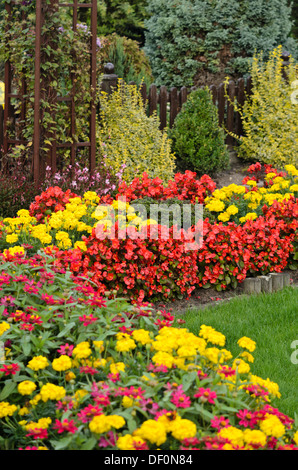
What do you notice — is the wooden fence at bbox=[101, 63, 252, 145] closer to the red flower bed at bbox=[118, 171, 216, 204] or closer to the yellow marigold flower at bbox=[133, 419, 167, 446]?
the red flower bed at bbox=[118, 171, 216, 204]

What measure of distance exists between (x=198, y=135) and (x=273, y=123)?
1.60m

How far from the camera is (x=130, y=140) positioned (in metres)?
7.90

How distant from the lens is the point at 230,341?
4.04m

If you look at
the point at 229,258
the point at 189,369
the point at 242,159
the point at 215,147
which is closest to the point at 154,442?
the point at 189,369

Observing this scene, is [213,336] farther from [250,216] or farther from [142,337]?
[250,216]

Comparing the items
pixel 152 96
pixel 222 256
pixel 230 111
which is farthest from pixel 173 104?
pixel 222 256

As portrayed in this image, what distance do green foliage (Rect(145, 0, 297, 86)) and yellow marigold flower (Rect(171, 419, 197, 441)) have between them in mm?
11458

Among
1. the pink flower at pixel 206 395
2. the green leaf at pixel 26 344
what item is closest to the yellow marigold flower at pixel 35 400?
the green leaf at pixel 26 344

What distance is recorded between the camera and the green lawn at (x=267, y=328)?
11.8 feet

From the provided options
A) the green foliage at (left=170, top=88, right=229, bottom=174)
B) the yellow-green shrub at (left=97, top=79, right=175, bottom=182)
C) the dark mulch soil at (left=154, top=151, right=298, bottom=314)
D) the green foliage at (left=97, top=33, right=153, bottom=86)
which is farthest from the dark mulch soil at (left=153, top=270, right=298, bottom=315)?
the green foliage at (left=97, top=33, right=153, bottom=86)

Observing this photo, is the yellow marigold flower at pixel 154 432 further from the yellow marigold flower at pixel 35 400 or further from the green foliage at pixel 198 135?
the green foliage at pixel 198 135

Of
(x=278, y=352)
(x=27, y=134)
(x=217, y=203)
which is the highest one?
(x=27, y=134)
